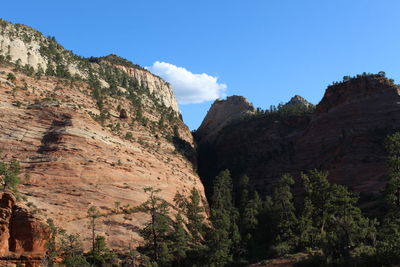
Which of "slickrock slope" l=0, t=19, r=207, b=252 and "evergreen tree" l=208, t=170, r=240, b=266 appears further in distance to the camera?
"slickrock slope" l=0, t=19, r=207, b=252

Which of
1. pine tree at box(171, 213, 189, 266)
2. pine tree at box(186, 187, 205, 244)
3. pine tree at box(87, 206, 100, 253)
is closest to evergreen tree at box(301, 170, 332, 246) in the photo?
pine tree at box(186, 187, 205, 244)

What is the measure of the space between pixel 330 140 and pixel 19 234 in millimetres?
74793

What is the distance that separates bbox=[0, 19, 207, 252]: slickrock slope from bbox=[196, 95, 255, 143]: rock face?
38.8 meters

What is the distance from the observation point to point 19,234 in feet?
137

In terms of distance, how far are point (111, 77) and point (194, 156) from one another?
43215mm

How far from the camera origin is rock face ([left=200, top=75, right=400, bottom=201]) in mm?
82312

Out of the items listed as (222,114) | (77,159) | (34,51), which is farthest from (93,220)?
(222,114)

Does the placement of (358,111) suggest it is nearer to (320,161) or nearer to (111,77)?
(320,161)

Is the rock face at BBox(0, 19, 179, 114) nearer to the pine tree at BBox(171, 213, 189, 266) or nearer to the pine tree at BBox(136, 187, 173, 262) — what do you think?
the pine tree at BBox(136, 187, 173, 262)

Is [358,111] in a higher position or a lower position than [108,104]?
lower

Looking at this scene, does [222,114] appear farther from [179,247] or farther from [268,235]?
[179,247]

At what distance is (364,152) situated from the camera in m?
83.6

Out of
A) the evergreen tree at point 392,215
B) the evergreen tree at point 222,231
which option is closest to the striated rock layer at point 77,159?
the evergreen tree at point 222,231

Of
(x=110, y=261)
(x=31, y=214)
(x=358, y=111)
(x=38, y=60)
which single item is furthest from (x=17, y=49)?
(x=358, y=111)
